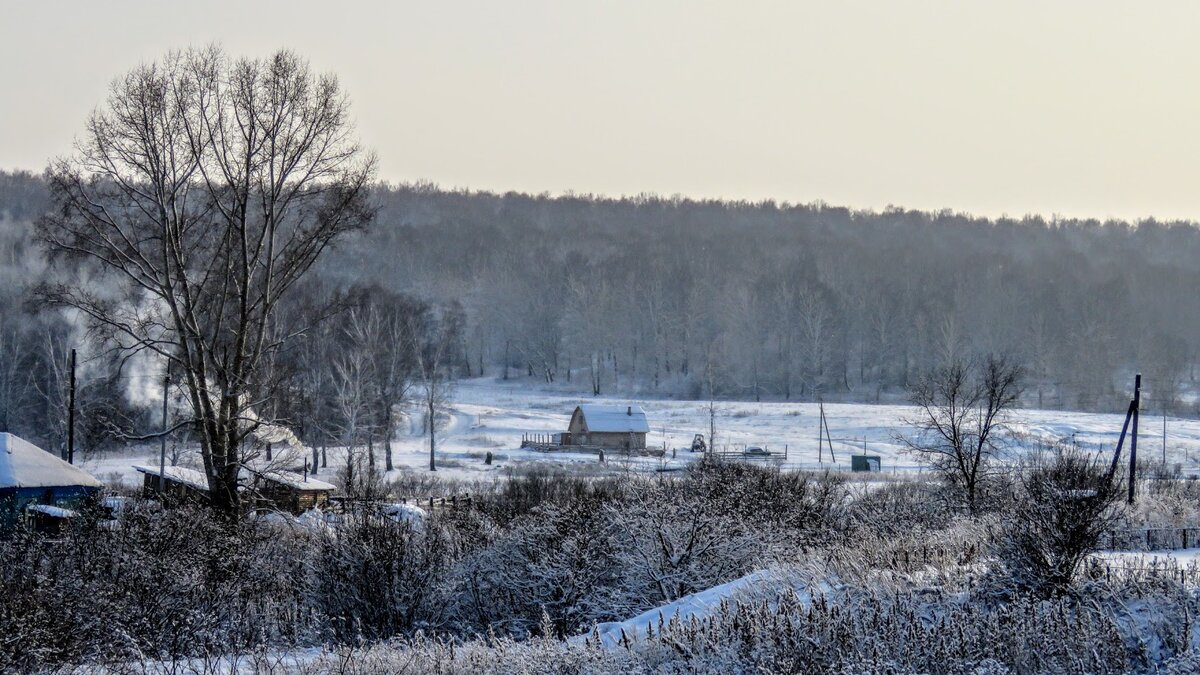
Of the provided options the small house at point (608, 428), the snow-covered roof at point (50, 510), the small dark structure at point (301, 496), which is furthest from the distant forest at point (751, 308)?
the snow-covered roof at point (50, 510)

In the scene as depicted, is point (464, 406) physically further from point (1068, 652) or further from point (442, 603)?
point (1068, 652)

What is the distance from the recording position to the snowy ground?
48875 millimetres

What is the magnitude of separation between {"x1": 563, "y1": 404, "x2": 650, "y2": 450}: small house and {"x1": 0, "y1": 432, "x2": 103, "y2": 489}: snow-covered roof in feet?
124

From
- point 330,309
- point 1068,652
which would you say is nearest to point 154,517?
point 330,309

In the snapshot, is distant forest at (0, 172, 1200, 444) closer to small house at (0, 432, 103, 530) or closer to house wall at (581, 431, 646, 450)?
house wall at (581, 431, 646, 450)

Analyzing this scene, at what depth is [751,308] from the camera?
103125mm

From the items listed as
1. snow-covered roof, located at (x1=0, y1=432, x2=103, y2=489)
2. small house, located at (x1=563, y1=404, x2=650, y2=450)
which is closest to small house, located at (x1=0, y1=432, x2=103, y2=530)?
snow-covered roof, located at (x1=0, y1=432, x2=103, y2=489)

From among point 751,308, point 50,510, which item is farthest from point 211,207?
point 751,308

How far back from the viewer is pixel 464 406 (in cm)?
7450

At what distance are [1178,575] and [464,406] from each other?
6564 centimetres

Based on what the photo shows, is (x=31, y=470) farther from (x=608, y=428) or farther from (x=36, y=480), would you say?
(x=608, y=428)

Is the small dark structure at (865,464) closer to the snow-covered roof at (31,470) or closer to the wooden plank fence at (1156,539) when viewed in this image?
the wooden plank fence at (1156,539)

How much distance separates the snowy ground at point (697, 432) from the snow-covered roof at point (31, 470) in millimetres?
18274

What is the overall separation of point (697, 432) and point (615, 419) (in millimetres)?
6655
